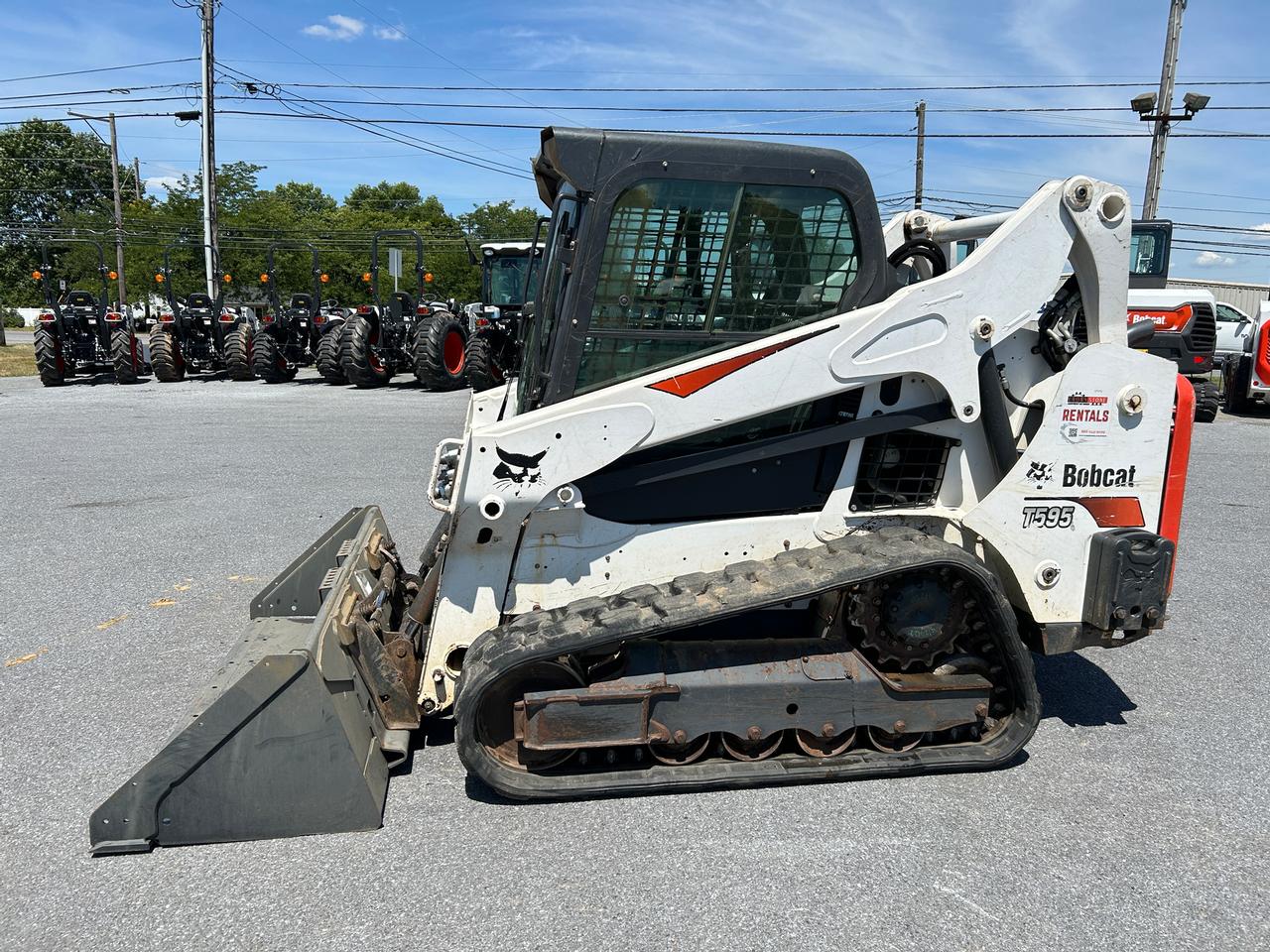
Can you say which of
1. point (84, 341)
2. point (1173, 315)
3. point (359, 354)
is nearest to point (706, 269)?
point (1173, 315)

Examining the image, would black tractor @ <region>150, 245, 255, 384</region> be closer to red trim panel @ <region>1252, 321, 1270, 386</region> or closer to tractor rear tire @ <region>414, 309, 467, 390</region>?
tractor rear tire @ <region>414, 309, 467, 390</region>

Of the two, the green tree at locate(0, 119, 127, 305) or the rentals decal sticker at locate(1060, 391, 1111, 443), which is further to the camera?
the green tree at locate(0, 119, 127, 305)

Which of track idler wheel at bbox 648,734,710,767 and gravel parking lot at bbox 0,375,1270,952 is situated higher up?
track idler wheel at bbox 648,734,710,767

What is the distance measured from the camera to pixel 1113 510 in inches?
158

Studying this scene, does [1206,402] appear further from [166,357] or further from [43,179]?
[43,179]

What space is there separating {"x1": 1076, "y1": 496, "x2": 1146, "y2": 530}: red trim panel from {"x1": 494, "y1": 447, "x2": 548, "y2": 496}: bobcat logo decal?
2275 millimetres

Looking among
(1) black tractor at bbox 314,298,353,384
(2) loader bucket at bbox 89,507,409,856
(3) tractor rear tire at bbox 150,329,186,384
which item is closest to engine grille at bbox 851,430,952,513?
(2) loader bucket at bbox 89,507,409,856

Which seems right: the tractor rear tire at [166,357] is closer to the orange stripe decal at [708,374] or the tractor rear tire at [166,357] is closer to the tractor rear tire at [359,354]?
the tractor rear tire at [359,354]

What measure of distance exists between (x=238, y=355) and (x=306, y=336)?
1.73 m

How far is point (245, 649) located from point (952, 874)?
3.11 metres

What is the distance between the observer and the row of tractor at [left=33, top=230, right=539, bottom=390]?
57.4 ft

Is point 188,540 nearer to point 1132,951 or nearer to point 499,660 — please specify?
point 499,660

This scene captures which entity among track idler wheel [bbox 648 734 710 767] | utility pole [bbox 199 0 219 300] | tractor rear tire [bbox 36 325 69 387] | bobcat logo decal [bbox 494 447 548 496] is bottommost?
track idler wheel [bbox 648 734 710 767]

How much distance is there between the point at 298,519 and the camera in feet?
25.6
